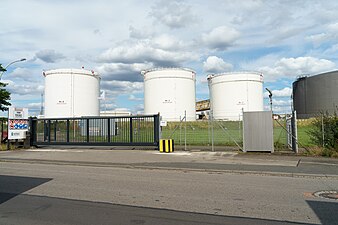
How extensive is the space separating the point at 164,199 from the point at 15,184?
15.7ft

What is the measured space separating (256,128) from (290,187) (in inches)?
355

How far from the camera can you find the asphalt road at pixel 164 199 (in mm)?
5844

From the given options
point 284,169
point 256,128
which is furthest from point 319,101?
point 284,169

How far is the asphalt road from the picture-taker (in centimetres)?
584

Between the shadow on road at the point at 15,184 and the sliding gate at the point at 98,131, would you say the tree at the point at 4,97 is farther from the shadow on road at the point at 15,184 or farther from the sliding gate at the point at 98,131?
the shadow on road at the point at 15,184

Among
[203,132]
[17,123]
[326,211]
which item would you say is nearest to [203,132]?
[203,132]

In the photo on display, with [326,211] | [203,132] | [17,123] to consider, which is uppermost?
[17,123]

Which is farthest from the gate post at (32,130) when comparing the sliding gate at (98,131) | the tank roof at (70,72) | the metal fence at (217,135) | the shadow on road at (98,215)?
the tank roof at (70,72)

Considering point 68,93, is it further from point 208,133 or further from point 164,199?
point 164,199

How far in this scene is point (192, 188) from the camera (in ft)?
28.6

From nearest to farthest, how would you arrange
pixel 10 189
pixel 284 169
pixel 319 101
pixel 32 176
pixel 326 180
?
pixel 10 189, pixel 326 180, pixel 32 176, pixel 284 169, pixel 319 101

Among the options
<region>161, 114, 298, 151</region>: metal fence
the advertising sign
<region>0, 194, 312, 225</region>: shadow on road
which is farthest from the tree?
<region>0, 194, 312, 225</region>: shadow on road

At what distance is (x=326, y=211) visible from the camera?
20.6ft

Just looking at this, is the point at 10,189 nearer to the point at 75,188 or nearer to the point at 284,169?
the point at 75,188
